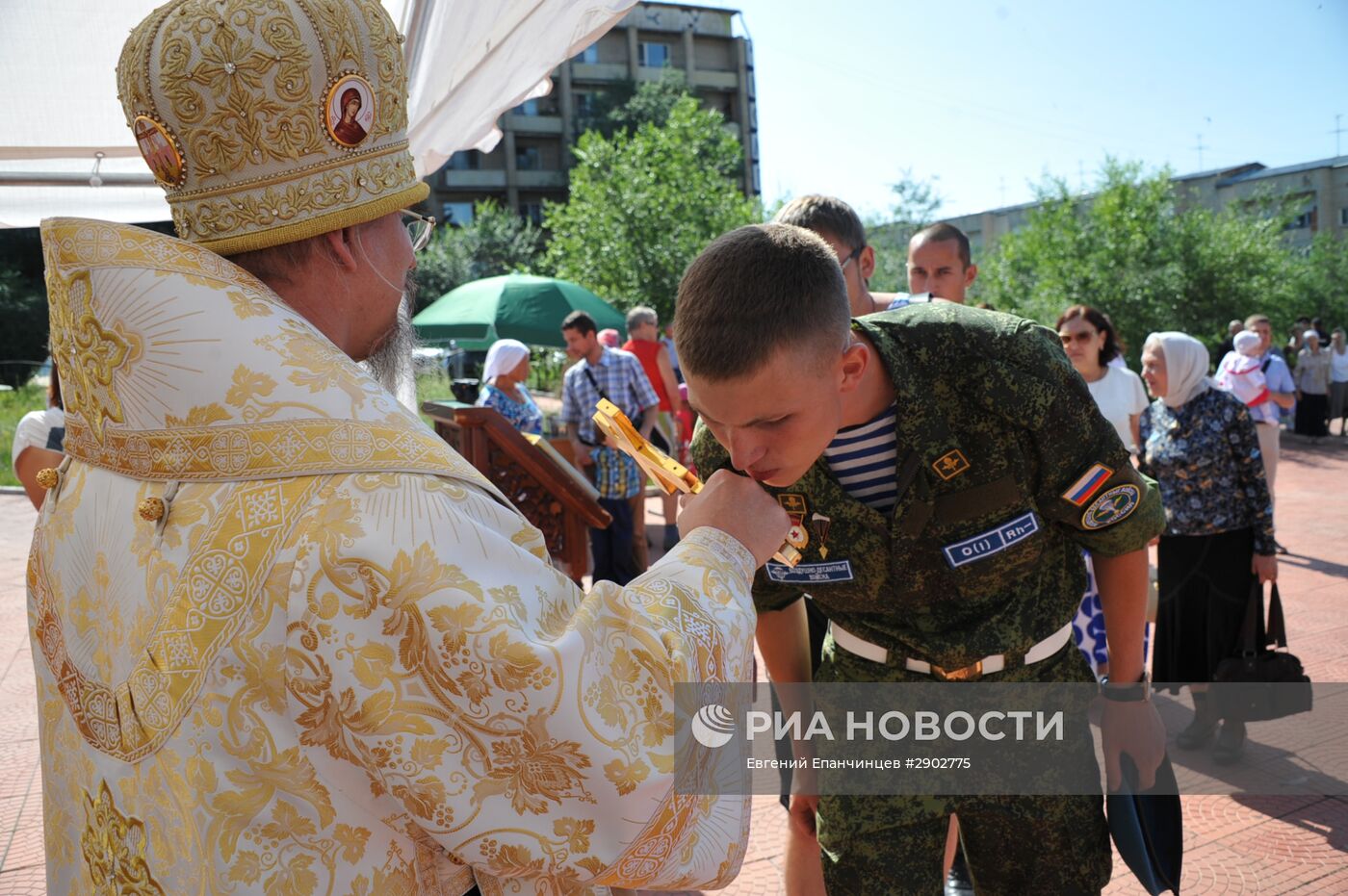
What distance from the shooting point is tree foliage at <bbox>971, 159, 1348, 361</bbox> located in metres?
19.0

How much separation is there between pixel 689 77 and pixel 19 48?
5606cm

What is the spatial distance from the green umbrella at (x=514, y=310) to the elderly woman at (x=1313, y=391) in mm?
11151

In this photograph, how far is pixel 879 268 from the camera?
31.6 meters

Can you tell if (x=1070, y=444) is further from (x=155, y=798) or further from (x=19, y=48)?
(x=19, y=48)

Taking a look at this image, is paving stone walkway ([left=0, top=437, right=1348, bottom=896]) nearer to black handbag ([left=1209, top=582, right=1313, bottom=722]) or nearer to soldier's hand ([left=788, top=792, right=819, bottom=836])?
black handbag ([left=1209, top=582, right=1313, bottom=722])

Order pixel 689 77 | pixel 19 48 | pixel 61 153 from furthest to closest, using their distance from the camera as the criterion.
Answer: pixel 689 77, pixel 61 153, pixel 19 48

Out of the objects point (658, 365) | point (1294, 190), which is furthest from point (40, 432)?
point (1294, 190)

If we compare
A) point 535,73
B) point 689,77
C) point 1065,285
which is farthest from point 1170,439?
point 689,77

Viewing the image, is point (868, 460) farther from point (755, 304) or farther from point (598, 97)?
point (598, 97)

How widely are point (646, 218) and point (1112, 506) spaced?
23.5 m

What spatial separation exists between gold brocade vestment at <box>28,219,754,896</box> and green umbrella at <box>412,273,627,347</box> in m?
11.1

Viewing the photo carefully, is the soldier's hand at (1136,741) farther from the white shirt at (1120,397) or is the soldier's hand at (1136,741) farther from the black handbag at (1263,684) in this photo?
the white shirt at (1120,397)

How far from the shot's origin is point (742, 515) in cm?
139

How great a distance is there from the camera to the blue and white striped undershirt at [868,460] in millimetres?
2051
